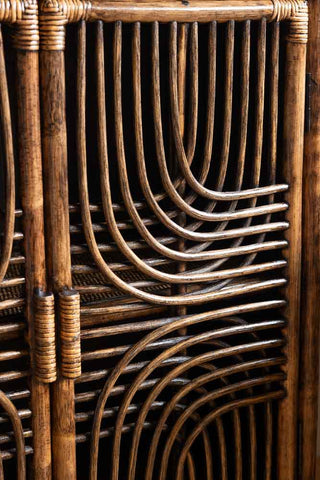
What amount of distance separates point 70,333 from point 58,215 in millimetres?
171

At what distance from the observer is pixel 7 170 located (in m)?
1.10

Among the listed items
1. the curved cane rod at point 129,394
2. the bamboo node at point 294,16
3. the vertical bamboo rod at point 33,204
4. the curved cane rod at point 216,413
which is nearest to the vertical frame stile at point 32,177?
the vertical bamboo rod at point 33,204

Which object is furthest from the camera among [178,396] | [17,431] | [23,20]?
[178,396]

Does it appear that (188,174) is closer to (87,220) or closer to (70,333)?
(87,220)

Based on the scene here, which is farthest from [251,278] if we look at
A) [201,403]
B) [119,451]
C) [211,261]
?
[119,451]

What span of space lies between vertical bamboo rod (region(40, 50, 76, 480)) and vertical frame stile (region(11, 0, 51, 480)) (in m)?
0.01

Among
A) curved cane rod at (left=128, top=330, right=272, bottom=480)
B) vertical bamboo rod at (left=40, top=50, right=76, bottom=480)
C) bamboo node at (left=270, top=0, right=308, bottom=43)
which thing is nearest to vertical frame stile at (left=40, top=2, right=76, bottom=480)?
vertical bamboo rod at (left=40, top=50, right=76, bottom=480)

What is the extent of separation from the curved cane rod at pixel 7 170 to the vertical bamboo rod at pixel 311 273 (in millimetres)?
511

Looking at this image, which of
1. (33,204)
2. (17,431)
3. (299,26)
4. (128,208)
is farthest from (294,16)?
(17,431)

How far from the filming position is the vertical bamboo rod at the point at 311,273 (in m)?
1.31

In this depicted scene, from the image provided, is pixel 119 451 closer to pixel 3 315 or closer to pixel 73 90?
pixel 3 315

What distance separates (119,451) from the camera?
128 cm

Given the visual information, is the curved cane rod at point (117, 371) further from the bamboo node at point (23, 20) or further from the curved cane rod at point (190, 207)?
the bamboo node at point (23, 20)

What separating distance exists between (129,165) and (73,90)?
A: 0.15m
